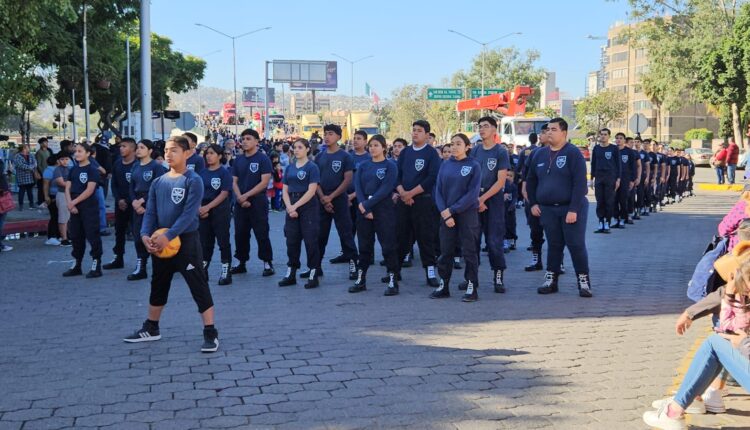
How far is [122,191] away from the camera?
11.1 metres

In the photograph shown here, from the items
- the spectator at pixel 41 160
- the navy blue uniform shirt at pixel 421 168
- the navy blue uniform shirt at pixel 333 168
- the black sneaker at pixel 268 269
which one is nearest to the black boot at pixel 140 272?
the black sneaker at pixel 268 269

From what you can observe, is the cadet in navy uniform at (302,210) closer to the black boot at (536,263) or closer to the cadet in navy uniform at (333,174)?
the cadet in navy uniform at (333,174)

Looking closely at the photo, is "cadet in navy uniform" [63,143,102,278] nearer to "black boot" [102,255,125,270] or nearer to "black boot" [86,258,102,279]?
"black boot" [86,258,102,279]

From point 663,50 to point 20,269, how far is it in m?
47.6

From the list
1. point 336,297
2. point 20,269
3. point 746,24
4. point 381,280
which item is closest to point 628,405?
point 336,297

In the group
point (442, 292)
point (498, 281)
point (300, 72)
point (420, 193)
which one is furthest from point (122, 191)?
point (300, 72)

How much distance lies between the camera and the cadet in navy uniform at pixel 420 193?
32.2 ft

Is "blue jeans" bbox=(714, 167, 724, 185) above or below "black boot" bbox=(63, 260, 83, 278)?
above

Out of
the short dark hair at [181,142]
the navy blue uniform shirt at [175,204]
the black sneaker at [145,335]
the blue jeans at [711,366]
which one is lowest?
the black sneaker at [145,335]

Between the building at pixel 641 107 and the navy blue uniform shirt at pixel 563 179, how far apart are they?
243ft

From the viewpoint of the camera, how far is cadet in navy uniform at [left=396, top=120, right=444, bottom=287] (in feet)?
32.2

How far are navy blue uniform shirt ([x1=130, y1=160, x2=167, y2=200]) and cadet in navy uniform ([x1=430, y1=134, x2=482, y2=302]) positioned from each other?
3.68m

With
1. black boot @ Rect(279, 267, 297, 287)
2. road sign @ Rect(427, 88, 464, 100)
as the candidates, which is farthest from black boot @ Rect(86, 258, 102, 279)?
road sign @ Rect(427, 88, 464, 100)

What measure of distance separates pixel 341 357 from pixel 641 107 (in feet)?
373
